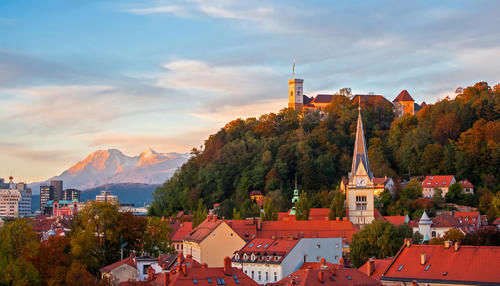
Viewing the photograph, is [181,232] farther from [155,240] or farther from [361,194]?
[155,240]

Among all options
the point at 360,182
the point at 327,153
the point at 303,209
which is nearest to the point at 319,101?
the point at 327,153

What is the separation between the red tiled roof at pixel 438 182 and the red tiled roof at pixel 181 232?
1461 inches

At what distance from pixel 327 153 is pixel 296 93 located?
112ft

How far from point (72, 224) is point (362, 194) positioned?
42.7m

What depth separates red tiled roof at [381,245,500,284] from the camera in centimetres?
5688

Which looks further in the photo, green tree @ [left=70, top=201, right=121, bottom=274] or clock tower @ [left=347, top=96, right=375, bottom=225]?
clock tower @ [left=347, top=96, right=375, bottom=225]

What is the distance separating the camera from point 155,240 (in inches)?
3216

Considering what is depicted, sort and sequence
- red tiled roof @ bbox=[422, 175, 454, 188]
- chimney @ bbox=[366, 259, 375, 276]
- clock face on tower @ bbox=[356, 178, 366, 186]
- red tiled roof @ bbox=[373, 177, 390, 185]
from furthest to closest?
red tiled roof @ bbox=[422, 175, 454, 188], red tiled roof @ bbox=[373, 177, 390, 185], clock face on tower @ bbox=[356, 178, 366, 186], chimney @ bbox=[366, 259, 375, 276]

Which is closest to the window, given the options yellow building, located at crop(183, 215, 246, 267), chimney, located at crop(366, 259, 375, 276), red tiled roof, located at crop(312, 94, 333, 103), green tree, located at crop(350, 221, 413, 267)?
yellow building, located at crop(183, 215, 246, 267)

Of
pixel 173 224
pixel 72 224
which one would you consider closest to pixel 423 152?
pixel 173 224

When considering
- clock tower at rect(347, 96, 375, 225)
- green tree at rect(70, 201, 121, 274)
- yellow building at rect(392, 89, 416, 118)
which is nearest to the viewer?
green tree at rect(70, 201, 121, 274)

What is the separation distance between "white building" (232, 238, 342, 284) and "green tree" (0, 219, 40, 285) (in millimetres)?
18339

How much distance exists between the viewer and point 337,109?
521ft

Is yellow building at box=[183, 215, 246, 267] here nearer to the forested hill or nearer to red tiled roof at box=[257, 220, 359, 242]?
red tiled roof at box=[257, 220, 359, 242]
